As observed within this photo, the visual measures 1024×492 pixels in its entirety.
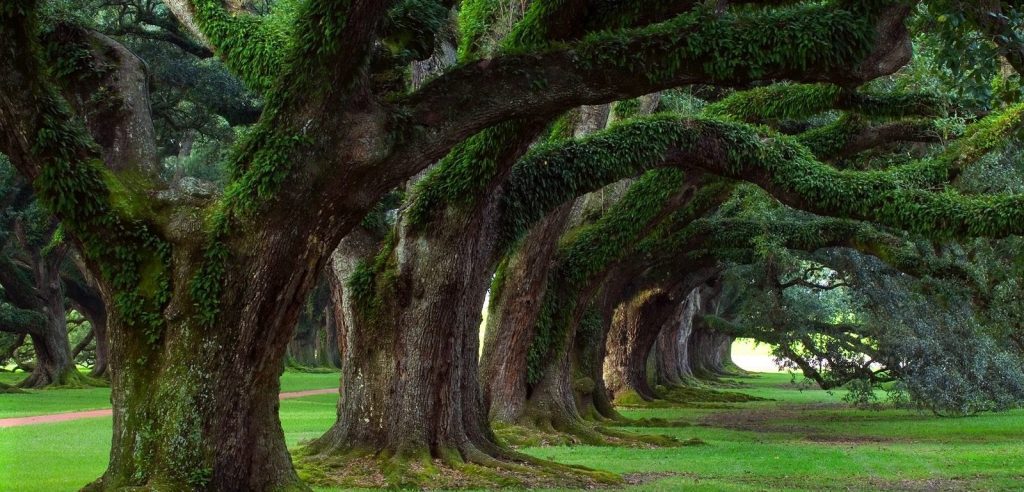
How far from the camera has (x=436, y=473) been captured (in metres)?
11.4

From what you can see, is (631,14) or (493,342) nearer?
(631,14)

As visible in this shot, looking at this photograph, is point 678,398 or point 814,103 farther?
point 678,398

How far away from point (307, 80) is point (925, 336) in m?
17.1

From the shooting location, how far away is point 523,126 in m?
10.4

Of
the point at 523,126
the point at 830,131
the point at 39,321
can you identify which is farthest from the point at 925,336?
the point at 39,321

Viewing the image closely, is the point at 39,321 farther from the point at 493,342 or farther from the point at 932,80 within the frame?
the point at 932,80

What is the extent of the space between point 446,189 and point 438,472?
3.00 metres

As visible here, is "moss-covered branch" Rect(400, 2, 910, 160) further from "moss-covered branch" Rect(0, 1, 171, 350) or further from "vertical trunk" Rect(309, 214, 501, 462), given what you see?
"vertical trunk" Rect(309, 214, 501, 462)

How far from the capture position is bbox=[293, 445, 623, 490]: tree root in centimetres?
1116

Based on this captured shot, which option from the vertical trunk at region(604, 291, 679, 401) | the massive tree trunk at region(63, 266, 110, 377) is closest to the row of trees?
the vertical trunk at region(604, 291, 679, 401)

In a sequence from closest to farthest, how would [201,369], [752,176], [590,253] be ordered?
[201,369] → [752,176] → [590,253]

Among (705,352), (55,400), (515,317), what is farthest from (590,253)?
(705,352)

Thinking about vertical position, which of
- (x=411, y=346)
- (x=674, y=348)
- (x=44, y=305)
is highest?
(x=44, y=305)

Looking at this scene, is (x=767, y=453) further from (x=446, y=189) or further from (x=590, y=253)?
Answer: (x=446, y=189)
